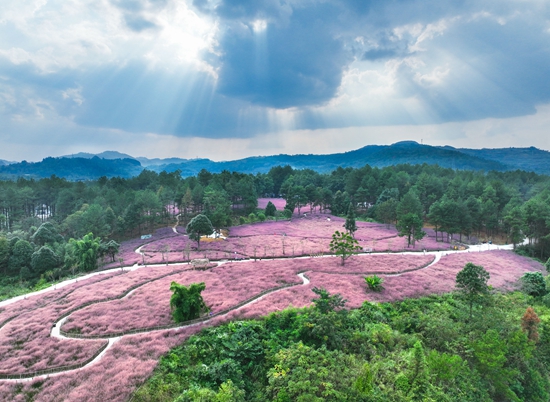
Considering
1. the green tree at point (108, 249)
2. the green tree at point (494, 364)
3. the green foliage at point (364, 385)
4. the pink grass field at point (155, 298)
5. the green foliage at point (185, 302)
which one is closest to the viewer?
the green foliage at point (364, 385)

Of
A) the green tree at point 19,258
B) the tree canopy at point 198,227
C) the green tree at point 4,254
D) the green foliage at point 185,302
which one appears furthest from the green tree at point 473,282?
the green tree at point 4,254

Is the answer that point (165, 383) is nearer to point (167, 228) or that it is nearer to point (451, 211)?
point (167, 228)

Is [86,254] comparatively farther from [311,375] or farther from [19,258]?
[311,375]

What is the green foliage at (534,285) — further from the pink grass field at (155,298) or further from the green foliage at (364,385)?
the green foliage at (364,385)

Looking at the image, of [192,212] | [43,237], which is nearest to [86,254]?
[43,237]

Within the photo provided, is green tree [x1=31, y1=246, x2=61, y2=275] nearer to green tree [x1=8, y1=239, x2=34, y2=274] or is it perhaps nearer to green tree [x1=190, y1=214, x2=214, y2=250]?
green tree [x1=8, y1=239, x2=34, y2=274]
